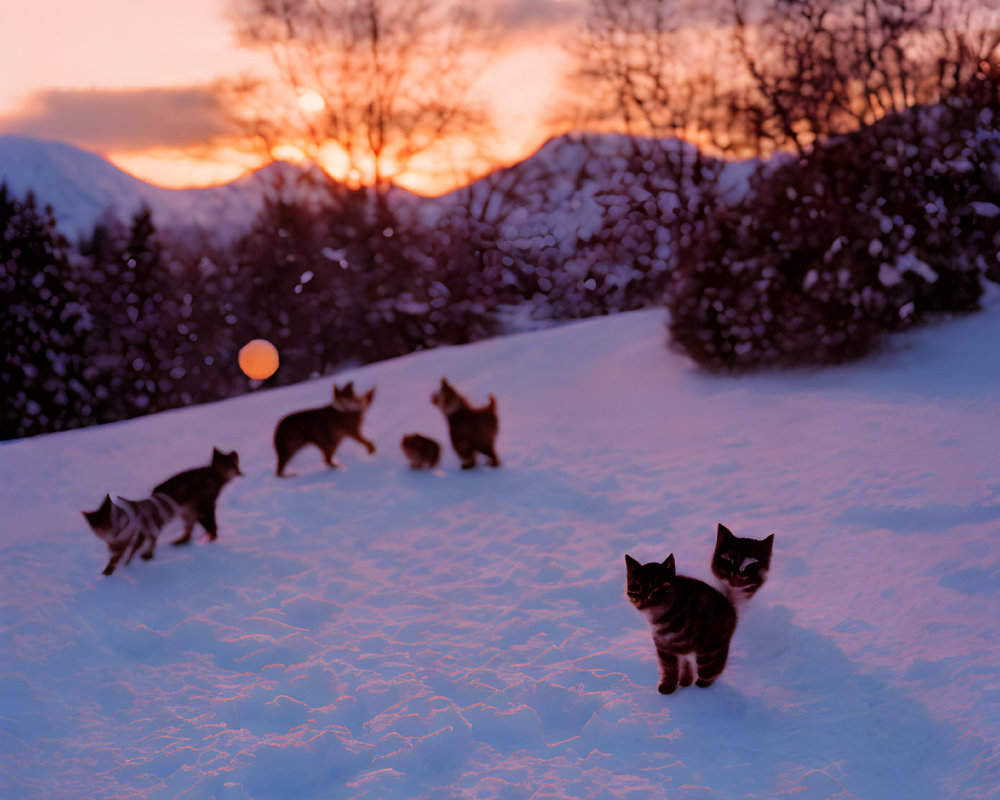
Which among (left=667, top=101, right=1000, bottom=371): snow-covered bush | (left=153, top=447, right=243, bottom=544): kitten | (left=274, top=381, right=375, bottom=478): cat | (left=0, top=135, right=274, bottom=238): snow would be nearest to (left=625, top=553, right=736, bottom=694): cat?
(left=153, top=447, right=243, bottom=544): kitten

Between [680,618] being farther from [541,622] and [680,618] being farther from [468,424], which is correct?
[468,424]

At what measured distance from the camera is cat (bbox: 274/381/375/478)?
27.7 feet

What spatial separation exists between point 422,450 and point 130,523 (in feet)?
11.4

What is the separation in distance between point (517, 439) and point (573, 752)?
21.0 feet

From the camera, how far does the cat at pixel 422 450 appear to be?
848 cm

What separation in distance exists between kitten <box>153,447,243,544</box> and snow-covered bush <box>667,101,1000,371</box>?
7.00 metres

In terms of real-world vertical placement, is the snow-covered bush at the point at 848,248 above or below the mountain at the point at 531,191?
below

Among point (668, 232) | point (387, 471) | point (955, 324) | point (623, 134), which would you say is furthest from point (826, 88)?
point (387, 471)

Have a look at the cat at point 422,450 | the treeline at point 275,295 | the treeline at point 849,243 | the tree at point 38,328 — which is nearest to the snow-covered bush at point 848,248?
the treeline at point 849,243

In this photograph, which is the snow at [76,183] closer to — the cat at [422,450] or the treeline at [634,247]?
the treeline at [634,247]

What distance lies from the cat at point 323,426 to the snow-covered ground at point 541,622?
16.1 inches

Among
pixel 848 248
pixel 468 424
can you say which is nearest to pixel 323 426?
pixel 468 424

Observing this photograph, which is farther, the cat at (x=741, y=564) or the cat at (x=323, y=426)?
the cat at (x=323, y=426)

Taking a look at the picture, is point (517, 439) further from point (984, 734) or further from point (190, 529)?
point (984, 734)
